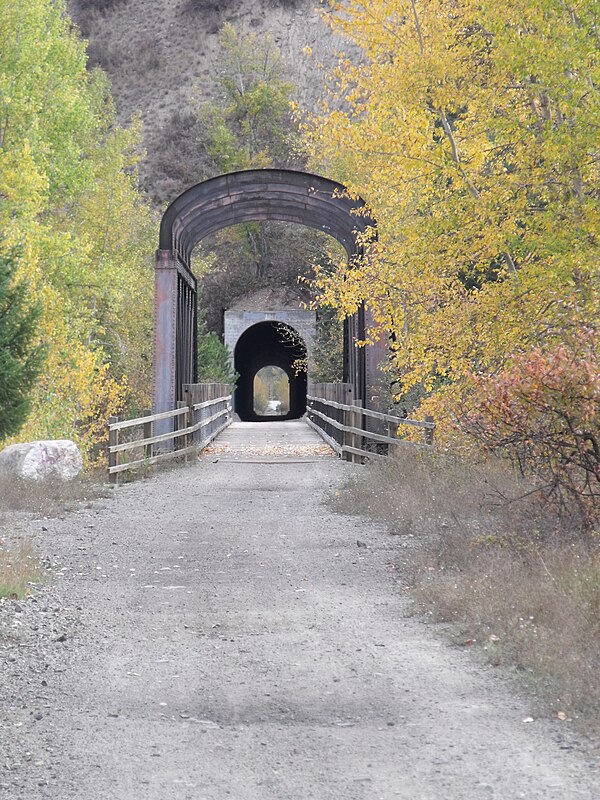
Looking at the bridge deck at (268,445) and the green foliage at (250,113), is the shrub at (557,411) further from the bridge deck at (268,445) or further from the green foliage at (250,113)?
the green foliage at (250,113)

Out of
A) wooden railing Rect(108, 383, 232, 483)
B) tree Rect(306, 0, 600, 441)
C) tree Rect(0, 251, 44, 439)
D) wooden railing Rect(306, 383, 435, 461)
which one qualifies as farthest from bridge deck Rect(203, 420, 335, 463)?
tree Rect(306, 0, 600, 441)

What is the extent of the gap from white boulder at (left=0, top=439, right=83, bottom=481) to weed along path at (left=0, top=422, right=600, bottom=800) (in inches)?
189

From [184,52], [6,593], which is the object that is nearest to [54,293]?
Answer: [6,593]

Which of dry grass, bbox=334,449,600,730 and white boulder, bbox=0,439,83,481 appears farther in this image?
white boulder, bbox=0,439,83,481

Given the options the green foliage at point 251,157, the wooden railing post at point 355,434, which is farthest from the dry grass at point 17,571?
the green foliage at point 251,157

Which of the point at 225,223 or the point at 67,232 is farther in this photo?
the point at 67,232

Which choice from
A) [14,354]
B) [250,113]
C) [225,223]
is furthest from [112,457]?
[250,113]

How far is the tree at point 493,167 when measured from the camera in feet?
31.5

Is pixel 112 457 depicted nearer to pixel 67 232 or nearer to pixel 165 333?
pixel 165 333

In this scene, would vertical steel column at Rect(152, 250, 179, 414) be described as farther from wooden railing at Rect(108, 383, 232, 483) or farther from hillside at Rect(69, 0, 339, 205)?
hillside at Rect(69, 0, 339, 205)

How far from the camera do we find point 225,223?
20516mm

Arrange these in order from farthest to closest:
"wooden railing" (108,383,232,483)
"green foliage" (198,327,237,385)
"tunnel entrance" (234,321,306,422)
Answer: "tunnel entrance" (234,321,306,422)
"green foliage" (198,327,237,385)
"wooden railing" (108,383,232,483)

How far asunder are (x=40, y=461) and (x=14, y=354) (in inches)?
67.7

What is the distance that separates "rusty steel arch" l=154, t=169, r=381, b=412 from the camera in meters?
17.1
